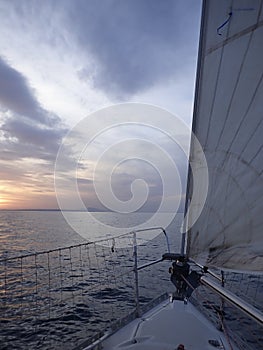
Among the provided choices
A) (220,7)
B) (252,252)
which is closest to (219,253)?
(252,252)

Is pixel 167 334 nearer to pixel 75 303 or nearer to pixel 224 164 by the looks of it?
pixel 224 164

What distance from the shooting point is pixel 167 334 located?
13.0ft

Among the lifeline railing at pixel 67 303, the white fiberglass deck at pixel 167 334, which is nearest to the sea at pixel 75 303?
the lifeline railing at pixel 67 303

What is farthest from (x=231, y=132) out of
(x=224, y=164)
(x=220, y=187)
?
(x=220, y=187)

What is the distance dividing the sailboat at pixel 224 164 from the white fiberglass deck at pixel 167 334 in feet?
0.05

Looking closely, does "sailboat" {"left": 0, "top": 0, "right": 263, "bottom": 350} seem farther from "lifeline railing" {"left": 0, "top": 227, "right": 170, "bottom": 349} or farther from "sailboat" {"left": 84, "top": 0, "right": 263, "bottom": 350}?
"lifeline railing" {"left": 0, "top": 227, "right": 170, "bottom": 349}

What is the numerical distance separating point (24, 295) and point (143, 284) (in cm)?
725

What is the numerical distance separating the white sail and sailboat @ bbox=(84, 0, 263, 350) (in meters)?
0.01

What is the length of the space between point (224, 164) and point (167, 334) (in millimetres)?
2828

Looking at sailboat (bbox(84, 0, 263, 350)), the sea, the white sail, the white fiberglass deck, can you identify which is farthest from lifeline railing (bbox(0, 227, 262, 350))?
the white sail

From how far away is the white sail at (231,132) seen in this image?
2.76 meters

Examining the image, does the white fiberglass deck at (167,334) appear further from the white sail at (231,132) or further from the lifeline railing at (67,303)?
the white sail at (231,132)

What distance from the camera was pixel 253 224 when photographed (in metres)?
2.79

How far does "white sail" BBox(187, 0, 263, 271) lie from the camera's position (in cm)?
276
